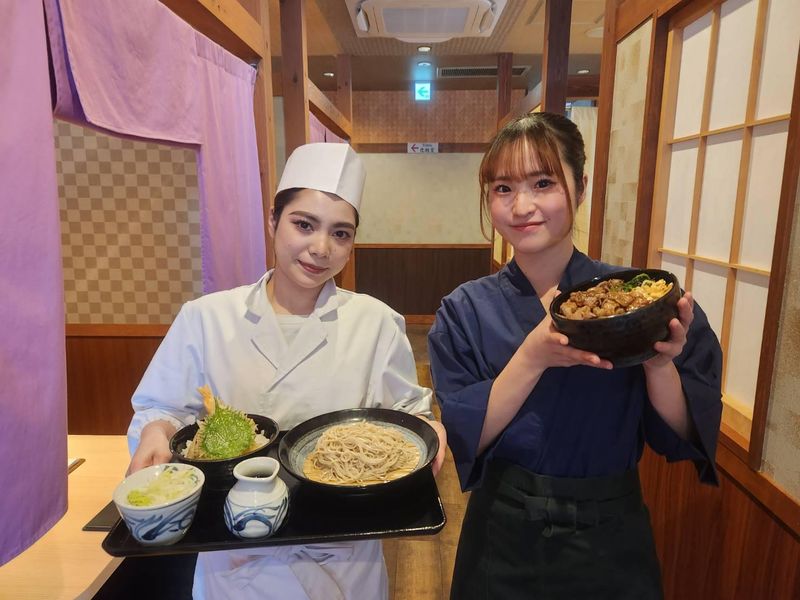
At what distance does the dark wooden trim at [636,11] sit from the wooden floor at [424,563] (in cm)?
270

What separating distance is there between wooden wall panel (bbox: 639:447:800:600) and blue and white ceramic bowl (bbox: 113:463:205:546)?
1705 mm

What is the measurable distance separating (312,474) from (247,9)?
2845 mm

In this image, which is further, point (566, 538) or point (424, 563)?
point (424, 563)

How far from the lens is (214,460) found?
1299 millimetres

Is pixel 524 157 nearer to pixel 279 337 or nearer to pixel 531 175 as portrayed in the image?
pixel 531 175

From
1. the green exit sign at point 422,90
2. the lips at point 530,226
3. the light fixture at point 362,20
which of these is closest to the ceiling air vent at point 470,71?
the green exit sign at point 422,90

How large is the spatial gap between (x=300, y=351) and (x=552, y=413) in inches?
30.9

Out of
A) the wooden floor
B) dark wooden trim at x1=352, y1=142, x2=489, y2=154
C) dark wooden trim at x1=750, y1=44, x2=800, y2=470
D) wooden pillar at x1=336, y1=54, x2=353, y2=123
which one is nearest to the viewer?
dark wooden trim at x1=750, y1=44, x2=800, y2=470

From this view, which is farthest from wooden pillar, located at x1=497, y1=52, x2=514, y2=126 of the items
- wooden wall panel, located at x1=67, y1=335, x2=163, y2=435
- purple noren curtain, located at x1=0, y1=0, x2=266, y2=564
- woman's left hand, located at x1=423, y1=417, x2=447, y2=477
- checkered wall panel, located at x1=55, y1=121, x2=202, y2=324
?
woman's left hand, located at x1=423, y1=417, x2=447, y2=477

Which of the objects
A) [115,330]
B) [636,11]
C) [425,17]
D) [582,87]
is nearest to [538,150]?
[636,11]

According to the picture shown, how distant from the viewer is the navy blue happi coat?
1360 millimetres

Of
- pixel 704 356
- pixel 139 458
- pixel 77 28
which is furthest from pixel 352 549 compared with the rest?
pixel 77 28

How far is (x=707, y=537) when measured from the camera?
204 centimetres

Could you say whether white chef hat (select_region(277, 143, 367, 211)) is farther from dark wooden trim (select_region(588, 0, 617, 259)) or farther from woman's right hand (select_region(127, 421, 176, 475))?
dark wooden trim (select_region(588, 0, 617, 259))
